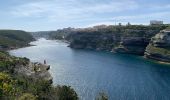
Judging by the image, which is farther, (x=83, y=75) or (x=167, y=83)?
(x=83, y=75)

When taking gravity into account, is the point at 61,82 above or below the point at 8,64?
below

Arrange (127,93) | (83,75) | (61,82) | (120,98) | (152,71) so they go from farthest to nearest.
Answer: (152,71), (83,75), (61,82), (127,93), (120,98)

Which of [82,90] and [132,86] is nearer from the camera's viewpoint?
[82,90]

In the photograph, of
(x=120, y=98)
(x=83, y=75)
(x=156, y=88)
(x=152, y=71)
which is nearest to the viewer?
(x=120, y=98)

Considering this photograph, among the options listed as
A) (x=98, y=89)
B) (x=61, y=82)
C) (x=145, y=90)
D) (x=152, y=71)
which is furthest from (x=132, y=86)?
(x=152, y=71)

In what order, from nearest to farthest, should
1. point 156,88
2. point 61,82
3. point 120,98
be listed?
point 120,98 < point 156,88 < point 61,82

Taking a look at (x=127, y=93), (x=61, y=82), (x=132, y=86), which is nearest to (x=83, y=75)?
(x=61, y=82)

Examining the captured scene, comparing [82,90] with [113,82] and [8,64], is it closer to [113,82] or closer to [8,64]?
[113,82]

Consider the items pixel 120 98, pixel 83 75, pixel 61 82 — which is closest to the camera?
pixel 120 98

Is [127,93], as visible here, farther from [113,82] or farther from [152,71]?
[152,71]
